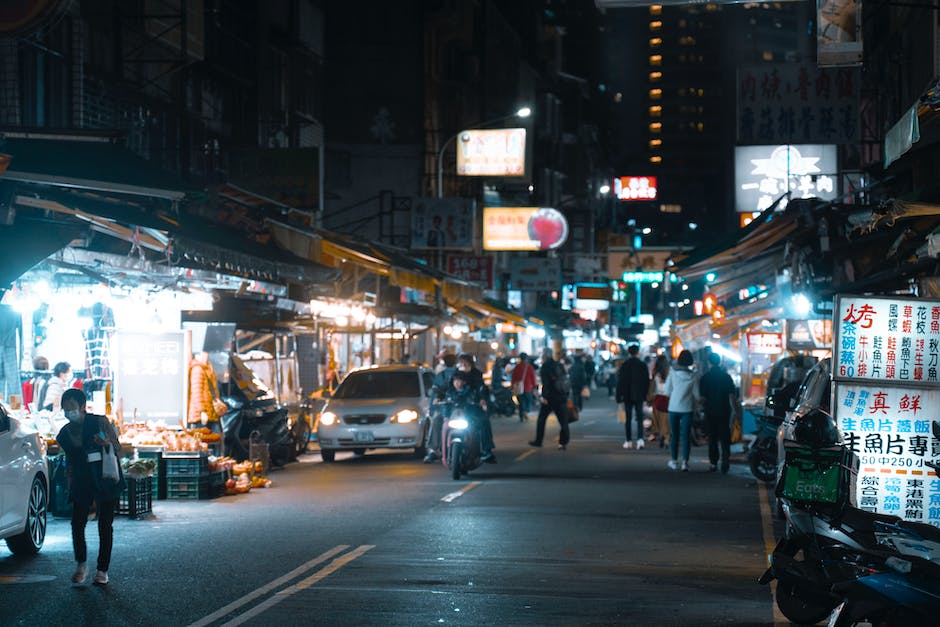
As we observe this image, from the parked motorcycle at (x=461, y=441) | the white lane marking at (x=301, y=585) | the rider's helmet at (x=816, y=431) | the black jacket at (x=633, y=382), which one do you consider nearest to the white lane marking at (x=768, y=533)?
the rider's helmet at (x=816, y=431)

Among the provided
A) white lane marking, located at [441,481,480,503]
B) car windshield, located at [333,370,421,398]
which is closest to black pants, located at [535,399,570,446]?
car windshield, located at [333,370,421,398]

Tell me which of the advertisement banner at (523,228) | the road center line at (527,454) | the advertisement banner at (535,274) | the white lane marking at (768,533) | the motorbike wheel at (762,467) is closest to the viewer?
the white lane marking at (768,533)

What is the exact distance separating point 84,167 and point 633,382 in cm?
1423

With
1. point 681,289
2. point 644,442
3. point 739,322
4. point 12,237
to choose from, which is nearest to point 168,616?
point 12,237

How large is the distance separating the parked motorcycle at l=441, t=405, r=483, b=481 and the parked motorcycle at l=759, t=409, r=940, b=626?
10534mm

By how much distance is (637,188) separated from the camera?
327ft

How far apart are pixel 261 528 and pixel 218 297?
8.30m

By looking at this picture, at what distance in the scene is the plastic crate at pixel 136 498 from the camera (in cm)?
1584

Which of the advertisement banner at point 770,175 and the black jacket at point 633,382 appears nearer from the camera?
the black jacket at point 633,382

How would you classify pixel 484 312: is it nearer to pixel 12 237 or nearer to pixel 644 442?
pixel 644 442

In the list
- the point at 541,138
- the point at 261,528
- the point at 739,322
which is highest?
the point at 541,138

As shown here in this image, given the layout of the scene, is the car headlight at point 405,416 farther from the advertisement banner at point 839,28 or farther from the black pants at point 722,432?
the advertisement banner at point 839,28

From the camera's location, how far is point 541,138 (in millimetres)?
78188

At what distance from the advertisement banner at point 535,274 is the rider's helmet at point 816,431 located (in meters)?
47.3
